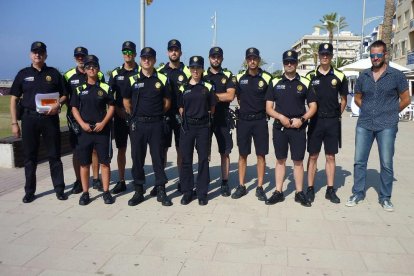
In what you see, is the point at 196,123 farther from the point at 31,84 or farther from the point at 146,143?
the point at 31,84

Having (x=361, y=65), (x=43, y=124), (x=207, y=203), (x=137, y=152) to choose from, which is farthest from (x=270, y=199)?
(x=361, y=65)

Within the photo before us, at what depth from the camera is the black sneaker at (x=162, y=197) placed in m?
5.19

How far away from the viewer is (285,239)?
3.99m

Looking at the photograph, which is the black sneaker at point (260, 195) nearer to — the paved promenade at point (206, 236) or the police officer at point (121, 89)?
the paved promenade at point (206, 236)

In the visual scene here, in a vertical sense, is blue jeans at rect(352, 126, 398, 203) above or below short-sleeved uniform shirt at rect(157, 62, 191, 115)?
below

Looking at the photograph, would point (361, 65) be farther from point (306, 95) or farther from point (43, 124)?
point (43, 124)

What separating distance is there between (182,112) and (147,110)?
0.52 metres

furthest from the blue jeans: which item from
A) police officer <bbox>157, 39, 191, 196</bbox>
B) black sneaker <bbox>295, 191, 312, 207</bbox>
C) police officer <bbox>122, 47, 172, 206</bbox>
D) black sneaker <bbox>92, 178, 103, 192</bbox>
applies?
black sneaker <bbox>92, 178, 103, 192</bbox>

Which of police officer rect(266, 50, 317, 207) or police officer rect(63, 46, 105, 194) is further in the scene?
police officer rect(63, 46, 105, 194)

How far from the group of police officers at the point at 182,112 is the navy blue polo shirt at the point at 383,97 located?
338mm

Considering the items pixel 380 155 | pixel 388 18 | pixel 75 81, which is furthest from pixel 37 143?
pixel 388 18

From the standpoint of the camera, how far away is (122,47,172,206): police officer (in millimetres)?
5031

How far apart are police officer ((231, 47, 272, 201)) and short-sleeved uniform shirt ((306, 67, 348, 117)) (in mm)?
683

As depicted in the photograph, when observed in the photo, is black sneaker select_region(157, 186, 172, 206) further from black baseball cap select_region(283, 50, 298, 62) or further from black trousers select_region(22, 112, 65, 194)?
black baseball cap select_region(283, 50, 298, 62)
